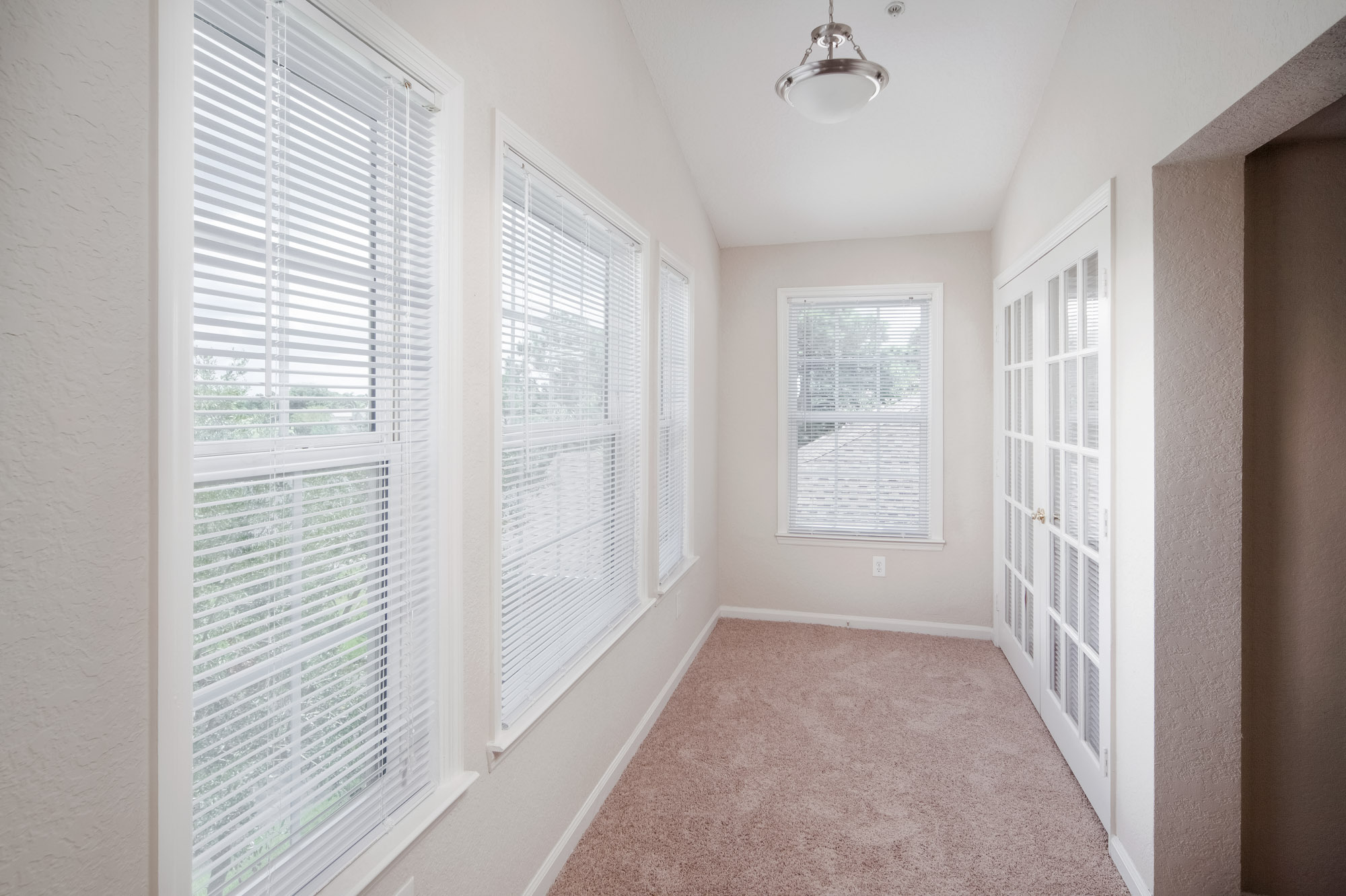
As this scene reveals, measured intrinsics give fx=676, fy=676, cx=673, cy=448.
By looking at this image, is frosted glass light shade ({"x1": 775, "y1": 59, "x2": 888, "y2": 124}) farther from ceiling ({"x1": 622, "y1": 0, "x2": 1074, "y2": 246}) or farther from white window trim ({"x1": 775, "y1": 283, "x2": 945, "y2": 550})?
white window trim ({"x1": 775, "y1": 283, "x2": 945, "y2": 550})

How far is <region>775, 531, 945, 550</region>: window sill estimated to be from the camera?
4020 millimetres

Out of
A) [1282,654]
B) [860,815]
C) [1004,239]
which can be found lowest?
[860,815]

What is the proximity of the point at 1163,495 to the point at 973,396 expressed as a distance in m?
2.25

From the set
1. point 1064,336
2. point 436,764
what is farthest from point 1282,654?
point 436,764

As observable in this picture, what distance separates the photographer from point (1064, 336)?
8.50ft

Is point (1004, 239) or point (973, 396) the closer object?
point (1004, 239)

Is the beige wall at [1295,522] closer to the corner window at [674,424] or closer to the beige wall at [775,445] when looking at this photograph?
the corner window at [674,424]

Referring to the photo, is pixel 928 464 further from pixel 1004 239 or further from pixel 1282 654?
pixel 1282 654

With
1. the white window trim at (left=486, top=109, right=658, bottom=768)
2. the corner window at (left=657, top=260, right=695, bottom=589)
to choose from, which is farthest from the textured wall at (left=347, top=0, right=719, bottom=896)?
the corner window at (left=657, top=260, right=695, bottom=589)

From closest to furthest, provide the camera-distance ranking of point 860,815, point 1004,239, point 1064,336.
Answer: point 860,815, point 1064,336, point 1004,239

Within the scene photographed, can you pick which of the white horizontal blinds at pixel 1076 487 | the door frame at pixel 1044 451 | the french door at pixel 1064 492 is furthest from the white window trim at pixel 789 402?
the white horizontal blinds at pixel 1076 487

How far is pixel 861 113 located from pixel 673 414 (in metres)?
1.57

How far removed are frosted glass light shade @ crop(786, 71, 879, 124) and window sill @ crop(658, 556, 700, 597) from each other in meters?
1.90

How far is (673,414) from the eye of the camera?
3.22 metres
